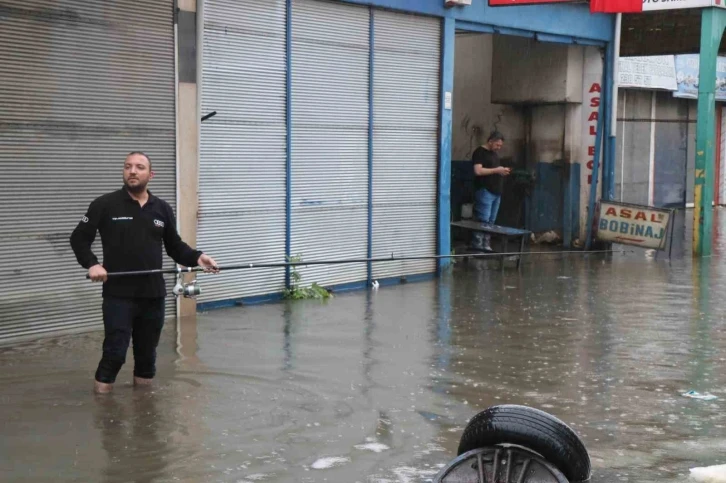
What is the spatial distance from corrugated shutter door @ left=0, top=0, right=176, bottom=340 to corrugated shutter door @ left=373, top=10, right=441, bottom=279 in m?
3.84

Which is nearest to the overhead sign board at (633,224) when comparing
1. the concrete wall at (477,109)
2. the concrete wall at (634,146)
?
the concrete wall at (477,109)

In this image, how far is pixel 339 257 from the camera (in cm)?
1343

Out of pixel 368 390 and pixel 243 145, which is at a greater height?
pixel 243 145

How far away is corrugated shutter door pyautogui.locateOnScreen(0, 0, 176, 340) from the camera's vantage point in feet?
31.1

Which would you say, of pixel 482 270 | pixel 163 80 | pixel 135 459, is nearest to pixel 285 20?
pixel 163 80

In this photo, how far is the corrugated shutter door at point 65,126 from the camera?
9.47m

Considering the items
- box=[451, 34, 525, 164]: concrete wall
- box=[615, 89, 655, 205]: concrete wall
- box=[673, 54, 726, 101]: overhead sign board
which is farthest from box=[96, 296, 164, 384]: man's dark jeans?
box=[673, 54, 726, 101]: overhead sign board

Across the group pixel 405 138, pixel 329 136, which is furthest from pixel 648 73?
pixel 329 136

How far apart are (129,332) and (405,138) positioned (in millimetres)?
7422

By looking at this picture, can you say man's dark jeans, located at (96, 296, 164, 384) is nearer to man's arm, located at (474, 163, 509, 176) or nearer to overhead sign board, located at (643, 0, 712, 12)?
man's arm, located at (474, 163, 509, 176)

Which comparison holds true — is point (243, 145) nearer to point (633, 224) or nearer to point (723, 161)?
point (633, 224)

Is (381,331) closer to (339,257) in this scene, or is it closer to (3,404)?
(339,257)

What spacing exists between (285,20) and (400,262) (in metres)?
3.74

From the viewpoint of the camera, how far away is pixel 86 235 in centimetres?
748
